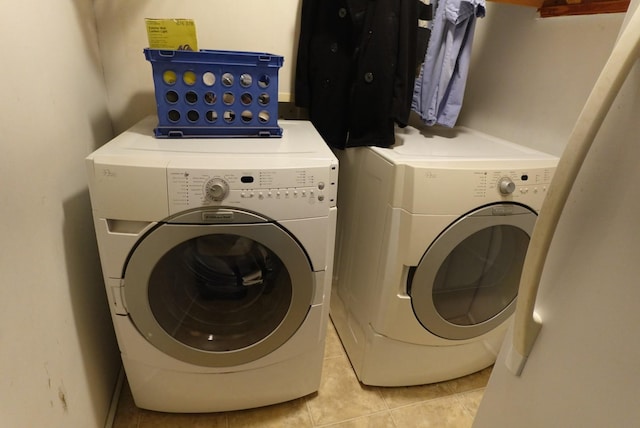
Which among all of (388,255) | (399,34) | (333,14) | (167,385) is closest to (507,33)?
(399,34)

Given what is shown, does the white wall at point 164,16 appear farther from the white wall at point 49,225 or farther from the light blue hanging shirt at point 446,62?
the light blue hanging shirt at point 446,62

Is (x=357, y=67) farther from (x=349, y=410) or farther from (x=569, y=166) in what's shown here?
(x=349, y=410)

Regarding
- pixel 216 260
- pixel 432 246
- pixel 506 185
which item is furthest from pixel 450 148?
pixel 216 260

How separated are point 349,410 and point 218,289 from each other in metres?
0.67

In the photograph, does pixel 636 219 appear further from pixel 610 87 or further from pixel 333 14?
pixel 333 14

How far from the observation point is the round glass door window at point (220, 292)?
98 centimetres

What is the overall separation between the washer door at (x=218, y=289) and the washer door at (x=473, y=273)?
0.37 m

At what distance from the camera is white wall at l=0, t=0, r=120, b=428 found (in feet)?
2.28

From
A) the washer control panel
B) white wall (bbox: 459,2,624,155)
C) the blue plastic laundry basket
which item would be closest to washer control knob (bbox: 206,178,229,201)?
the washer control panel

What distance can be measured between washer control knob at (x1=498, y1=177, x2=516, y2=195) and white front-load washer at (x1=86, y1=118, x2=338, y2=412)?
477mm

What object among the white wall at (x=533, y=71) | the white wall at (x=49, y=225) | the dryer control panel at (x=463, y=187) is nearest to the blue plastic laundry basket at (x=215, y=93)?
the white wall at (x=49, y=225)

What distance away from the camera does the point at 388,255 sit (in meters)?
1.12

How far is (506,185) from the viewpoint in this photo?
3.38 ft

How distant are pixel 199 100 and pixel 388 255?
0.72 metres
